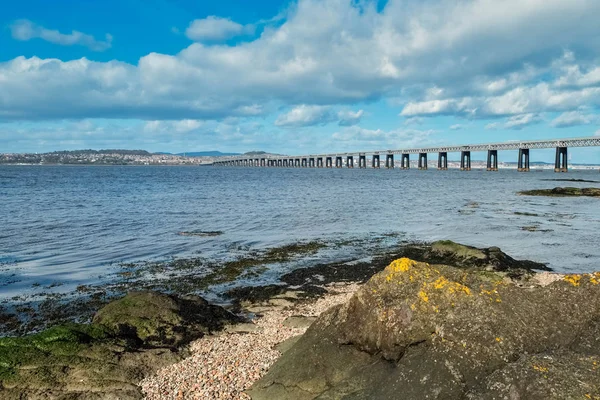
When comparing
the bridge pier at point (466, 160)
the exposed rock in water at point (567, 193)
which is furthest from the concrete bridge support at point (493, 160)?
the exposed rock in water at point (567, 193)

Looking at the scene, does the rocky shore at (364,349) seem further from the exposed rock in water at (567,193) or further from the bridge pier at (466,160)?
the bridge pier at (466,160)

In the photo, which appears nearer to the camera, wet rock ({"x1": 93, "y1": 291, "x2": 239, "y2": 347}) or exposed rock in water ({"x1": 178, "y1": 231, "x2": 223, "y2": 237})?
wet rock ({"x1": 93, "y1": 291, "x2": 239, "y2": 347})

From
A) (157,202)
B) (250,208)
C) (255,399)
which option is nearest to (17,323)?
(255,399)

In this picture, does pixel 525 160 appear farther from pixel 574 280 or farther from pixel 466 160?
pixel 574 280

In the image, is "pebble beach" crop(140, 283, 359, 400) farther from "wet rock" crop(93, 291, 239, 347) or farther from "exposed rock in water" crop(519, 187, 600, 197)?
"exposed rock in water" crop(519, 187, 600, 197)

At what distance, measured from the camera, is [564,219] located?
35.4 metres

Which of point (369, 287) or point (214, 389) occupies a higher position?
point (369, 287)

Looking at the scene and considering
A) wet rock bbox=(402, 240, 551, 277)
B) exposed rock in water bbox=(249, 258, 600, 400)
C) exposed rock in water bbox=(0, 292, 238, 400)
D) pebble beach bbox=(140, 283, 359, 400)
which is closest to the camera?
exposed rock in water bbox=(249, 258, 600, 400)

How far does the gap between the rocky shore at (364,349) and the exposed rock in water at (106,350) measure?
3 cm

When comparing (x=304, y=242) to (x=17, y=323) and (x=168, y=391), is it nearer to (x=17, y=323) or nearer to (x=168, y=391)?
(x=17, y=323)

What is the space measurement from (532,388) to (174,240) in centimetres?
2387

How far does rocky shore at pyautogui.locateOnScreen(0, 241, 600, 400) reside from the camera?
5902 millimetres

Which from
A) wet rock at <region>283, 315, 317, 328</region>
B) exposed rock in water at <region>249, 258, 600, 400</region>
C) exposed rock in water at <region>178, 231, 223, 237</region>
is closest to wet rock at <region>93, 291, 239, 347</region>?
wet rock at <region>283, 315, 317, 328</region>

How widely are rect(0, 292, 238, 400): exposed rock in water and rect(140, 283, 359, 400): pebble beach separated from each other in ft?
1.27
